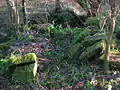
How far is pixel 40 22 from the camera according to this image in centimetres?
1196

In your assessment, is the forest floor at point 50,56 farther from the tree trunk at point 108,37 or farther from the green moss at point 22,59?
the green moss at point 22,59

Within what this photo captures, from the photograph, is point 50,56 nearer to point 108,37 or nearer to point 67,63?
point 67,63

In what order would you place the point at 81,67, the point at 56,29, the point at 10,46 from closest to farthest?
the point at 81,67, the point at 10,46, the point at 56,29

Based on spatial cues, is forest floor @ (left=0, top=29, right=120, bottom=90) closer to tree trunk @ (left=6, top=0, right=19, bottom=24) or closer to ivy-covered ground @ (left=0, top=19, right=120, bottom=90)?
ivy-covered ground @ (left=0, top=19, right=120, bottom=90)

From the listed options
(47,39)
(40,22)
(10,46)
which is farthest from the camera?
(40,22)

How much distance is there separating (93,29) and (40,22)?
2853mm

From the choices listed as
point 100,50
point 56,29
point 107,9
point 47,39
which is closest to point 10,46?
point 47,39

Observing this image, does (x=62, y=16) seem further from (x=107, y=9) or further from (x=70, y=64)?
(x=107, y=9)

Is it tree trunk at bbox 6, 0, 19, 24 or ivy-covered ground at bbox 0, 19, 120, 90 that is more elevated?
tree trunk at bbox 6, 0, 19, 24

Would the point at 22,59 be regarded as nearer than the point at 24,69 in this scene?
No

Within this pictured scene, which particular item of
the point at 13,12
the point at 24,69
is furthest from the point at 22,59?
the point at 13,12

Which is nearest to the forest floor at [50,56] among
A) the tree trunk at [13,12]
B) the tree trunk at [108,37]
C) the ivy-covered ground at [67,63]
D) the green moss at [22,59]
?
the ivy-covered ground at [67,63]

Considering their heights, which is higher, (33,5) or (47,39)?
(33,5)

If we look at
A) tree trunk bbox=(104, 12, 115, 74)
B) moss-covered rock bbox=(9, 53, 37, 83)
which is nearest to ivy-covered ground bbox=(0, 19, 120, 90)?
moss-covered rock bbox=(9, 53, 37, 83)
